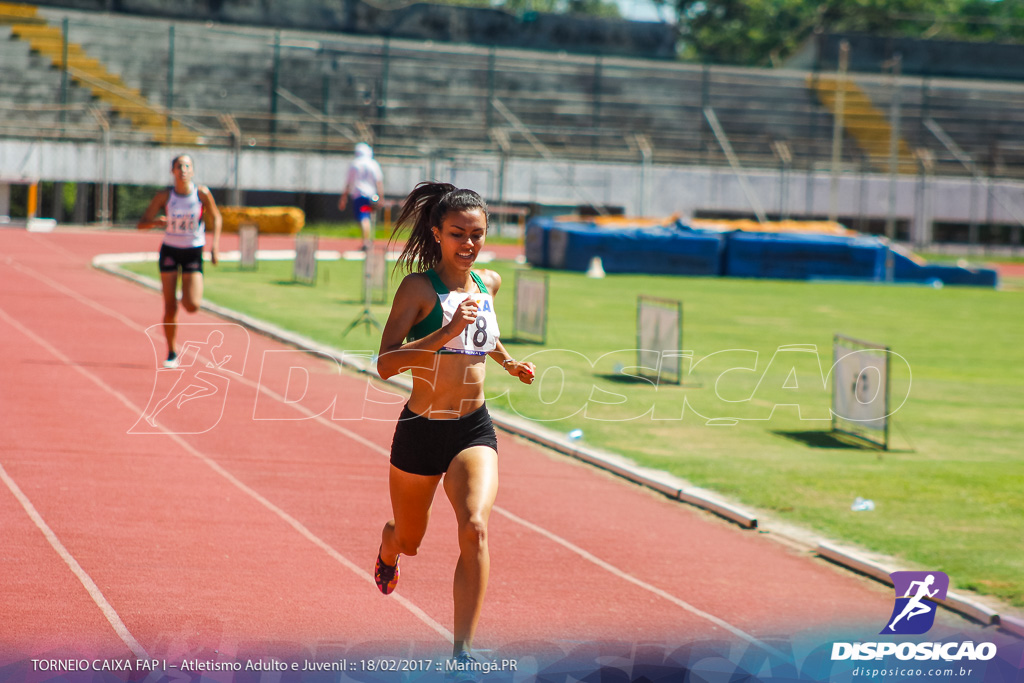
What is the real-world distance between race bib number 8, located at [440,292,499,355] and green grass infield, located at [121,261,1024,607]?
3.42 metres

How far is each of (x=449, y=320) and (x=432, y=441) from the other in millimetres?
520

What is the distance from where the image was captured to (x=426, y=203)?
5.60 metres

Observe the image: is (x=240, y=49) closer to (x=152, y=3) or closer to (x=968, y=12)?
(x=152, y=3)

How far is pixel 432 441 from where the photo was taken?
5.35 m

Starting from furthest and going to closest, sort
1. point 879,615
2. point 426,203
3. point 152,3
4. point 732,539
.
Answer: point 152,3
point 732,539
point 879,615
point 426,203

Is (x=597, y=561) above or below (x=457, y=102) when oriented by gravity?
below

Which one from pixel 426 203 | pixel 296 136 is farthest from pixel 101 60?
pixel 426 203

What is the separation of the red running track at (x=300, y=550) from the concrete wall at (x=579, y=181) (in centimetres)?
2958

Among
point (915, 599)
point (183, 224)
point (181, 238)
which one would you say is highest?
point (183, 224)

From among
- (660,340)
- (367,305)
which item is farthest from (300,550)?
(367,305)

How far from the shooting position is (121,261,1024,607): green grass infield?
8680 mm

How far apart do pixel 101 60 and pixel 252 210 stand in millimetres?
12873

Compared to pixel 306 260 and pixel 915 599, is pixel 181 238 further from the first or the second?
pixel 306 260

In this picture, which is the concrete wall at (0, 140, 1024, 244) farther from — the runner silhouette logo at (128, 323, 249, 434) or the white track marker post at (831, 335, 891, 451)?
the white track marker post at (831, 335, 891, 451)
